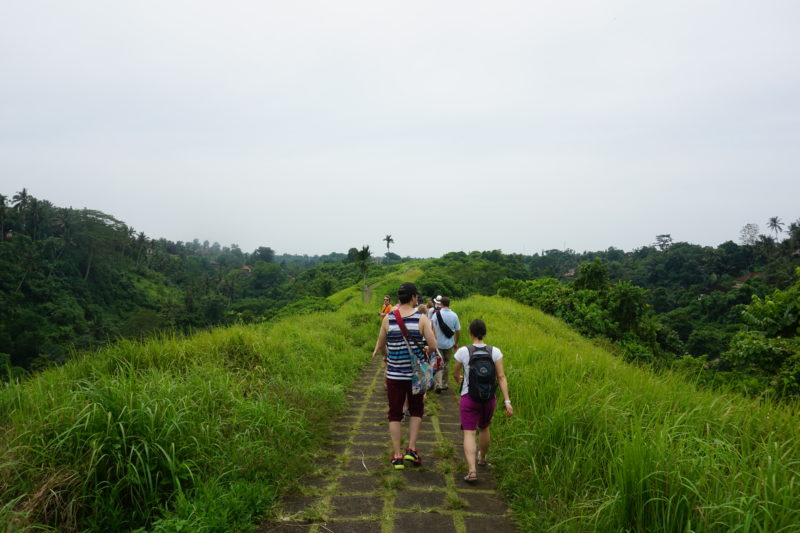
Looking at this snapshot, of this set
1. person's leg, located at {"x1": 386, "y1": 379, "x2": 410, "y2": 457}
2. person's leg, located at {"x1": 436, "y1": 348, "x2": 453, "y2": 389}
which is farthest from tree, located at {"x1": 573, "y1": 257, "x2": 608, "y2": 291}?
person's leg, located at {"x1": 386, "y1": 379, "x2": 410, "y2": 457}

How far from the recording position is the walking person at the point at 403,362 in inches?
156

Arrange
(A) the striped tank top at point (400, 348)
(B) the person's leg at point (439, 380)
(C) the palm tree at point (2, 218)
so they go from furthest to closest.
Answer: (C) the palm tree at point (2, 218) < (B) the person's leg at point (439, 380) < (A) the striped tank top at point (400, 348)

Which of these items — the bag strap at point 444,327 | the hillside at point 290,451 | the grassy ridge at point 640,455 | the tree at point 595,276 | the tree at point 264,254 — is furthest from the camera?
the tree at point 264,254

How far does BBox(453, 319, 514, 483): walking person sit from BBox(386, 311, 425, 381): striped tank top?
0.48 m

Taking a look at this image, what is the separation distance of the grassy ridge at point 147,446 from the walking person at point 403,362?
96 cm

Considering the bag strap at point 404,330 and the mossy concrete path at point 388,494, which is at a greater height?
the bag strap at point 404,330

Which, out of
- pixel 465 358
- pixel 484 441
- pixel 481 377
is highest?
pixel 465 358

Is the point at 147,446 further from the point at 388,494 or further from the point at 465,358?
the point at 465,358

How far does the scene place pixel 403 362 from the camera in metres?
3.98

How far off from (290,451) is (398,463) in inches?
43.1

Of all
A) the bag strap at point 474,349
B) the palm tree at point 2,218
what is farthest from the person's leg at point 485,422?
the palm tree at point 2,218

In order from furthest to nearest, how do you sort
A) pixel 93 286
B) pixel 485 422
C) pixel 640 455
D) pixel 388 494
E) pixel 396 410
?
pixel 93 286 < pixel 396 410 < pixel 485 422 < pixel 388 494 < pixel 640 455

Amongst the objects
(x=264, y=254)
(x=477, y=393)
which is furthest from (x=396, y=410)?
(x=264, y=254)

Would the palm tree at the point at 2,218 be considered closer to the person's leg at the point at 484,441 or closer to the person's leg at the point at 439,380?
the person's leg at the point at 439,380
